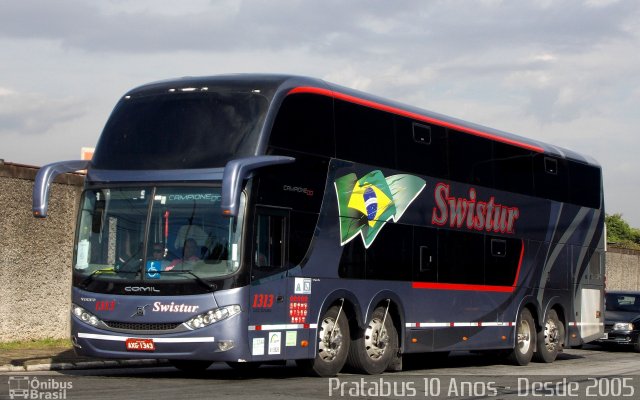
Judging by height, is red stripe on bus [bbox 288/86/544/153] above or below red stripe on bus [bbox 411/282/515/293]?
above

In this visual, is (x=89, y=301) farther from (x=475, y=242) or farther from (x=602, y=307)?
(x=602, y=307)

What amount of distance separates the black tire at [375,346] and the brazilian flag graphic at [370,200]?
1322mm

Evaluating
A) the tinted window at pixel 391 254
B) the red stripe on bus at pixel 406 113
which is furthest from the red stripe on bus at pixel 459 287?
the red stripe on bus at pixel 406 113

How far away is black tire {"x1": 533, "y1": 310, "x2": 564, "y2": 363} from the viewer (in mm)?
23266

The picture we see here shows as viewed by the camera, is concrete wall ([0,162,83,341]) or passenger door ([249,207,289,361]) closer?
Result: passenger door ([249,207,289,361])

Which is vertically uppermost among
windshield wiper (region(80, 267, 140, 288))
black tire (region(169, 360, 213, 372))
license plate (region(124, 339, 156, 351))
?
windshield wiper (region(80, 267, 140, 288))

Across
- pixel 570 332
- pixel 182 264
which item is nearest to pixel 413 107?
pixel 182 264

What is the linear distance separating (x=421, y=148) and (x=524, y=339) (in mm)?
5653

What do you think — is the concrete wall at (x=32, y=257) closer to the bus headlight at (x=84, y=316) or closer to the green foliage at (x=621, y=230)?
the bus headlight at (x=84, y=316)

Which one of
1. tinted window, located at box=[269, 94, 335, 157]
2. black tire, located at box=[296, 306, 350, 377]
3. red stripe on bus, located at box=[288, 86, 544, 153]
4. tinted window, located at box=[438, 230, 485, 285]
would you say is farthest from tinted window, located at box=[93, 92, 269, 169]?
tinted window, located at box=[438, 230, 485, 285]

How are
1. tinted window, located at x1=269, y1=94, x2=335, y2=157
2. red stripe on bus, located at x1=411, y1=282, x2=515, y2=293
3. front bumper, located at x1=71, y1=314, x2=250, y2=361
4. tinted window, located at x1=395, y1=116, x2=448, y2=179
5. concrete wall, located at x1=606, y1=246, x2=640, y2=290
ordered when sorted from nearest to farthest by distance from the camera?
1. front bumper, located at x1=71, y1=314, x2=250, y2=361
2. tinted window, located at x1=269, y1=94, x2=335, y2=157
3. tinted window, located at x1=395, y1=116, x2=448, y2=179
4. red stripe on bus, located at x1=411, y1=282, x2=515, y2=293
5. concrete wall, located at x1=606, y1=246, x2=640, y2=290

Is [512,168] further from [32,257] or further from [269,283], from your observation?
[32,257]

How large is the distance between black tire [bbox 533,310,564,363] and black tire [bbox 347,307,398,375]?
19.6 ft

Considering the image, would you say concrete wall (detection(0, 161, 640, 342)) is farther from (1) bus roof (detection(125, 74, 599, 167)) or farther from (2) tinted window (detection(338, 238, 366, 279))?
(2) tinted window (detection(338, 238, 366, 279))
